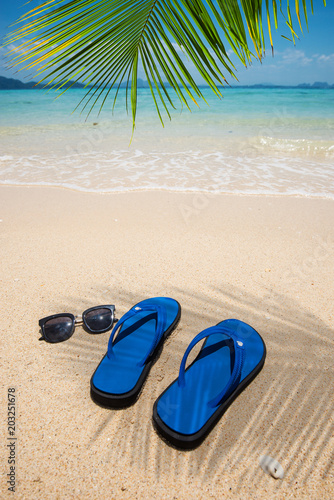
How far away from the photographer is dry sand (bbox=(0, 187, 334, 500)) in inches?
49.9

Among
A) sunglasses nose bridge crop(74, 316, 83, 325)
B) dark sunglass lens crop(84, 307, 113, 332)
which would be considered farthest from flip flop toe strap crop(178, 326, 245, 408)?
sunglasses nose bridge crop(74, 316, 83, 325)

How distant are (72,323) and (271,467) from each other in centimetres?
142

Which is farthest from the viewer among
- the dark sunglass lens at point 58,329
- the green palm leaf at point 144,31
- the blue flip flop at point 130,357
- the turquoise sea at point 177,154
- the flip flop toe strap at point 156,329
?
the turquoise sea at point 177,154

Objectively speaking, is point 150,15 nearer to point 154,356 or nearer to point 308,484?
point 154,356

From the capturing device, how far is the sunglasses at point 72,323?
1.92 meters

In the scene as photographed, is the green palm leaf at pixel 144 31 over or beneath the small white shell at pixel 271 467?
over

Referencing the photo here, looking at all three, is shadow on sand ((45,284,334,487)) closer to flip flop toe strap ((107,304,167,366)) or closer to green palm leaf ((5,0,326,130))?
flip flop toe strap ((107,304,167,366))

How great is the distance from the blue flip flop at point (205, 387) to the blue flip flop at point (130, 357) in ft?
0.59

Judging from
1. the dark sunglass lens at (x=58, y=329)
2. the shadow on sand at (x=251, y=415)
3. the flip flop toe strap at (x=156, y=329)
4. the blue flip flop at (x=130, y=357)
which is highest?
the flip flop toe strap at (x=156, y=329)

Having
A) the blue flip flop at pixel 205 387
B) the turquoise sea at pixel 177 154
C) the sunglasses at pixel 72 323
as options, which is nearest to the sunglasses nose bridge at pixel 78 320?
the sunglasses at pixel 72 323

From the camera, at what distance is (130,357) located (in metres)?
1.65

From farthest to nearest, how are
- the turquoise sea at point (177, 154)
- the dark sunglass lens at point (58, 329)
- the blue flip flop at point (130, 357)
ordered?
the turquoise sea at point (177, 154)
the dark sunglass lens at point (58, 329)
the blue flip flop at point (130, 357)

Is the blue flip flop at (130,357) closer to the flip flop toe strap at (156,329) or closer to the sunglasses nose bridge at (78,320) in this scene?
the flip flop toe strap at (156,329)

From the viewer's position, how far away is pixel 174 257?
2.81 m
